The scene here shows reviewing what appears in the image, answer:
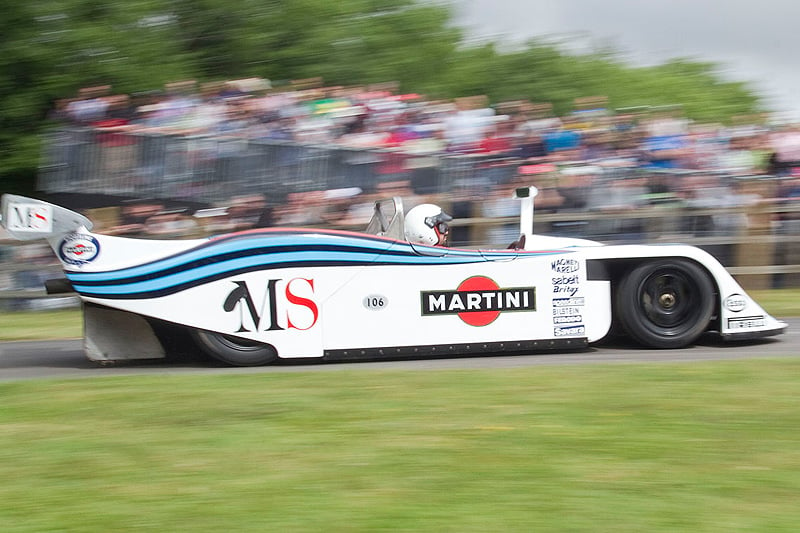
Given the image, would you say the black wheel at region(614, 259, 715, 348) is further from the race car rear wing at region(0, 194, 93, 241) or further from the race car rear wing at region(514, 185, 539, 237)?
the race car rear wing at region(0, 194, 93, 241)

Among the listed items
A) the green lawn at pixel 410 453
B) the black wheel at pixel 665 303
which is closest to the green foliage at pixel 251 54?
the green lawn at pixel 410 453

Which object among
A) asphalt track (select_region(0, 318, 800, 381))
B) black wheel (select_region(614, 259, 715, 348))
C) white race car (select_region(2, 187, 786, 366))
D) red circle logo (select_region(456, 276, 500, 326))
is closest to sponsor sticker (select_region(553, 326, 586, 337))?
white race car (select_region(2, 187, 786, 366))

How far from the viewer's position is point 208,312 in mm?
6582

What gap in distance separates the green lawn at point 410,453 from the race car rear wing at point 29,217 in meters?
1.13

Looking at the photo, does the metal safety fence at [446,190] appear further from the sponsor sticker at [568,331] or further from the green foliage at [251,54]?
the sponsor sticker at [568,331]

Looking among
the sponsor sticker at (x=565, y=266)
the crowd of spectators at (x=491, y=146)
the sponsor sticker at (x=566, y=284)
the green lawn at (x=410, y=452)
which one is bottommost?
the green lawn at (x=410, y=452)

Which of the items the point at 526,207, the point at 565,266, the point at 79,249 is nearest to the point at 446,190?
the point at 526,207

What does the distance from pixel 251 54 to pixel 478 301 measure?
466 inches

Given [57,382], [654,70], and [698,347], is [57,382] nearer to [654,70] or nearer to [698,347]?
[698,347]

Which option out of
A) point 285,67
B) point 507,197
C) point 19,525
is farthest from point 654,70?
point 19,525

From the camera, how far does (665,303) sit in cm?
723

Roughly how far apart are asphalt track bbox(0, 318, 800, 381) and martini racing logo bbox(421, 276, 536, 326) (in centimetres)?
33

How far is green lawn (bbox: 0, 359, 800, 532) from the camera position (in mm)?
3428

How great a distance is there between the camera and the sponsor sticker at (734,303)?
7.19 meters
